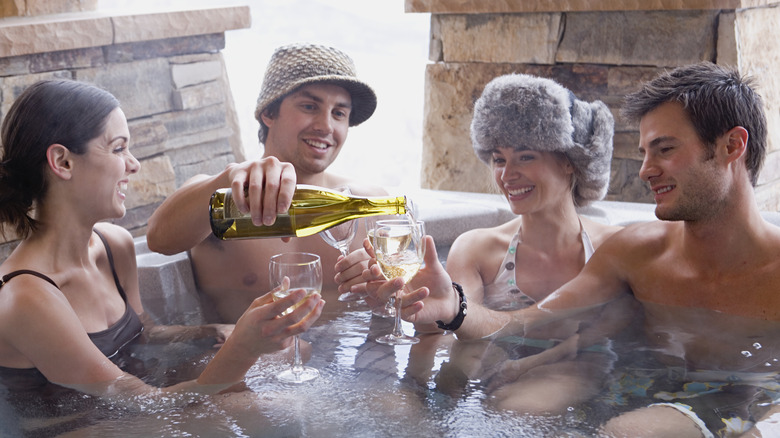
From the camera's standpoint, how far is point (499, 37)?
14.4ft

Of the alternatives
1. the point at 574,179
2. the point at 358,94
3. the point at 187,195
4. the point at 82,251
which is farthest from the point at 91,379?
the point at 574,179

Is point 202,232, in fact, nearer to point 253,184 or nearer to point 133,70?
point 253,184

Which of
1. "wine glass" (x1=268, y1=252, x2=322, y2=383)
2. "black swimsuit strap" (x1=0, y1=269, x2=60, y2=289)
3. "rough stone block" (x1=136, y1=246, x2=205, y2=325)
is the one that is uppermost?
"wine glass" (x1=268, y1=252, x2=322, y2=383)

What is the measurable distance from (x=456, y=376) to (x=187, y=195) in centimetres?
101

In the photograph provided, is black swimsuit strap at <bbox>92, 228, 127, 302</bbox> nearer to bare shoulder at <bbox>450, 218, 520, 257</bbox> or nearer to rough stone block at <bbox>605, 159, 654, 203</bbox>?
bare shoulder at <bbox>450, 218, 520, 257</bbox>

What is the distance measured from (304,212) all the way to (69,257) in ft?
2.70

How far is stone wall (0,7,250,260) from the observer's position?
147 inches

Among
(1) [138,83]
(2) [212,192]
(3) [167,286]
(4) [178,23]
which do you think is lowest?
(3) [167,286]

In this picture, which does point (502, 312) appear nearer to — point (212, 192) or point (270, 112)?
point (212, 192)

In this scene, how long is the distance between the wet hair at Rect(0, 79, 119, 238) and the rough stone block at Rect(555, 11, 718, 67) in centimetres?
269

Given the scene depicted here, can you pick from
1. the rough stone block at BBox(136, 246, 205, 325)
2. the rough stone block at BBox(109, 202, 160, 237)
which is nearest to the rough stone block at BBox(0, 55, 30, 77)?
the rough stone block at BBox(109, 202, 160, 237)

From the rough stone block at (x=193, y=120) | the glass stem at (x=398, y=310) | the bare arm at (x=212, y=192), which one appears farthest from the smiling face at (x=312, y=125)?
the rough stone block at (x=193, y=120)

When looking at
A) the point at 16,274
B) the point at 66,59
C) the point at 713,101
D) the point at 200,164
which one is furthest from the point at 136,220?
the point at 713,101

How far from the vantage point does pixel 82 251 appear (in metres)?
2.48
